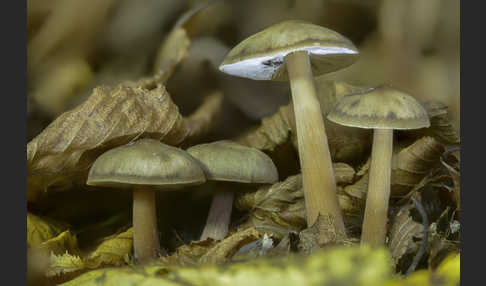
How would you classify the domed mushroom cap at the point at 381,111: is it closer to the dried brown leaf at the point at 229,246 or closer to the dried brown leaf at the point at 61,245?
the dried brown leaf at the point at 229,246

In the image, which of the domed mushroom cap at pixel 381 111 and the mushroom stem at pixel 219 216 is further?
the mushroom stem at pixel 219 216

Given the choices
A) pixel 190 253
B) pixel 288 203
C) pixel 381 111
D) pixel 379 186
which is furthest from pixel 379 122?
pixel 190 253

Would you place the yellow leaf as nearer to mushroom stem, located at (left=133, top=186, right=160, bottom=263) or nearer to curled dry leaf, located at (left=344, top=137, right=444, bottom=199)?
mushroom stem, located at (left=133, top=186, right=160, bottom=263)

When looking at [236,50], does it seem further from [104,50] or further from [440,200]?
[440,200]

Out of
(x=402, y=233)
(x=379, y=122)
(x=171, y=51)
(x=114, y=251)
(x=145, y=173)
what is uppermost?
(x=171, y=51)

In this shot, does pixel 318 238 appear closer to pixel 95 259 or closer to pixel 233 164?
pixel 233 164

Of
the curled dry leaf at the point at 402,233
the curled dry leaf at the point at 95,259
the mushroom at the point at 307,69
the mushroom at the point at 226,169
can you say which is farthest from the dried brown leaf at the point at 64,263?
the curled dry leaf at the point at 402,233
